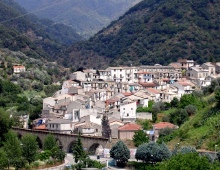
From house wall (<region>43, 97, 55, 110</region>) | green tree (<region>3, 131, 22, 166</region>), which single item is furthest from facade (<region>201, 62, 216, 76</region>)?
green tree (<region>3, 131, 22, 166</region>)

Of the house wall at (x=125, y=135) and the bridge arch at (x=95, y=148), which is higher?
the house wall at (x=125, y=135)

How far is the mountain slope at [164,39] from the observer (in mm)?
96863

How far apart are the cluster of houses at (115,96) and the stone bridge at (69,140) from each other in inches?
50.4

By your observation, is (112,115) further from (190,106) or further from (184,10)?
(184,10)

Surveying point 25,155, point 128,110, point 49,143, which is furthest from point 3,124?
Result: point 128,110

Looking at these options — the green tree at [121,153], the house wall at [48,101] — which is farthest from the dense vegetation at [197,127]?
the house wall at [48,101]

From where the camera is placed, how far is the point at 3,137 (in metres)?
45.3

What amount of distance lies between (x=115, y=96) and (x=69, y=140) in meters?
12.6

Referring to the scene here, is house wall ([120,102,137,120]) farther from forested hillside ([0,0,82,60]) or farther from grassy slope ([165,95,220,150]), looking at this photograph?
forested hillside ([0,0,82,60])

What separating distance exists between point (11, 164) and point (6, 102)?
1035 inches

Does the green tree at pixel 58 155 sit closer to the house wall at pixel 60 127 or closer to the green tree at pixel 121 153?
the green tree at pixel 121 153

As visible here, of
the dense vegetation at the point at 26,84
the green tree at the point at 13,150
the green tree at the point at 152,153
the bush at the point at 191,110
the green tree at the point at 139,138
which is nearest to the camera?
the green tree at the point at 152,153

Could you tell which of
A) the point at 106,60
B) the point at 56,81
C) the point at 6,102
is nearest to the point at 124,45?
the point at 106,60

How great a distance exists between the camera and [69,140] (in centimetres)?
4700
